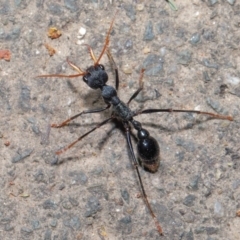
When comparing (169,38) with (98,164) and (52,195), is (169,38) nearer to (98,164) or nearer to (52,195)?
(98,164)

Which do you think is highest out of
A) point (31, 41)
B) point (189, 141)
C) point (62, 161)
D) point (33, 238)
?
point (31, 41)

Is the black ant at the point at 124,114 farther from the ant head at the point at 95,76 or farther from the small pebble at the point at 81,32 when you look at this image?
the small pebble at the point at 81,32

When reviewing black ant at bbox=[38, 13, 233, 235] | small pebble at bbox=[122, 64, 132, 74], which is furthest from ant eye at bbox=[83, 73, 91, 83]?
small pebble at bbox=[122, 64, 132, 74]

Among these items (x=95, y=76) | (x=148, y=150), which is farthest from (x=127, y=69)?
(x=148, y=150)

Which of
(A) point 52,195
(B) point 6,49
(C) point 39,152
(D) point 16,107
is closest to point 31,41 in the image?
(B) point 6,49

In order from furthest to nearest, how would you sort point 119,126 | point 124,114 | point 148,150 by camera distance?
1. point 119,126
2. point 124,114
3. point 148,150

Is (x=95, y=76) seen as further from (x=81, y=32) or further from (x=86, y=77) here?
(x=81, y=32)
